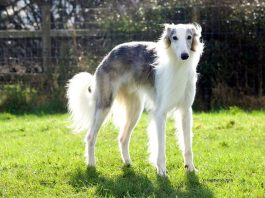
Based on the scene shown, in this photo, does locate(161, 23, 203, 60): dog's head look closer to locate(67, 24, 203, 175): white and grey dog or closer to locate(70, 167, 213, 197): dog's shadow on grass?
locate(67, 24, 203, 175): white and grey dog

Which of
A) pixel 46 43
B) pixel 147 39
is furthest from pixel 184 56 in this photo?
pixel 46 43

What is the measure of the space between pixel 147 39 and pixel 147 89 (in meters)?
5.37

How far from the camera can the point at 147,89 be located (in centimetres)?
655

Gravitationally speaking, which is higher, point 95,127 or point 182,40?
point 182,40

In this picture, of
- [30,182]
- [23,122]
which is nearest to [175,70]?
[30,182]

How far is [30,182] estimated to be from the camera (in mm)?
5676

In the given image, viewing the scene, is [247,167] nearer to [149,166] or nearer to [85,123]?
[149,166]

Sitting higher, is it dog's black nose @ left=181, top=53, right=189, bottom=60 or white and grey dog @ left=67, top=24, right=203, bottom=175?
dog's black nose @ left=181, top=53, right=189, bottom=60

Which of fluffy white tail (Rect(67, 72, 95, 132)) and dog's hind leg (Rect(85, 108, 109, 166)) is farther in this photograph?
fluffy white tail (Rect(67, 72, 95, 132))

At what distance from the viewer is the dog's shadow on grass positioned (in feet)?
17.1

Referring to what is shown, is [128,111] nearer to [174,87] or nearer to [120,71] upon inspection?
[120,71]

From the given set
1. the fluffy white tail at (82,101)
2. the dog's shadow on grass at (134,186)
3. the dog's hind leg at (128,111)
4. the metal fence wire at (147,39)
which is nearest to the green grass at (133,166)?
the dog's shadow on grass at (134,186)

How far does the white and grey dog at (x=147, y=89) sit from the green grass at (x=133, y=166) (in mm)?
264

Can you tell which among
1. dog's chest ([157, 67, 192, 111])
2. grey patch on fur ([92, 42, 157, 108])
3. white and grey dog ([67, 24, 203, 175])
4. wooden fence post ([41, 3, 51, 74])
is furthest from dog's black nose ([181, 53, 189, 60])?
wooden fence post ([41, 3, 51, 74])
